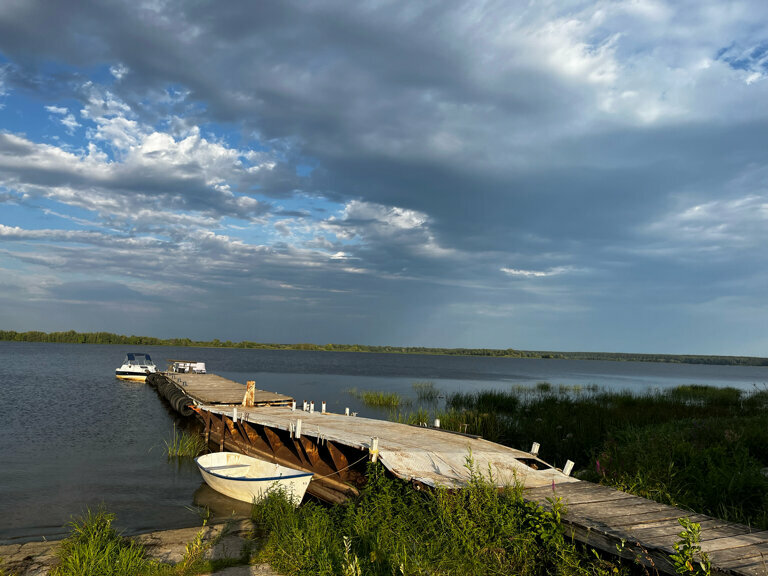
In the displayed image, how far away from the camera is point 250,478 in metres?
12.4

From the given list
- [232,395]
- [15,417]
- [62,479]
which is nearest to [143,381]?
[15,417]

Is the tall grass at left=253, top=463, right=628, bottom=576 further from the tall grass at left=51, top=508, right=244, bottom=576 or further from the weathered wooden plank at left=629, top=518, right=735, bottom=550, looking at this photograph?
the tall grass at left=51, top=508, right=244, bottom=576

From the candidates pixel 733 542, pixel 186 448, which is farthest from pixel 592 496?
pixel 186 448

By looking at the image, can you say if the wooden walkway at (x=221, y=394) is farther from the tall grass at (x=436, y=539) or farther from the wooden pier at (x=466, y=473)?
the tall grass at (x=436, y=539)

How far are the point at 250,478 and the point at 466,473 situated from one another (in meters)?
5.96

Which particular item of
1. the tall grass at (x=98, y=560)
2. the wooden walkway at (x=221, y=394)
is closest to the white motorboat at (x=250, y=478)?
the tall grass at (x=98, y=560)

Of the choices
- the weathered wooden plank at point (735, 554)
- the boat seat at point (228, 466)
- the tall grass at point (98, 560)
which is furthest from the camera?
the boat seat at point (228, 466)

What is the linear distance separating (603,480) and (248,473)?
985 centimetres

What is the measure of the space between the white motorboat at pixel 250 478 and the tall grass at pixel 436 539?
2008 millimetres

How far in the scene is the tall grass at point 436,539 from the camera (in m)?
6.67

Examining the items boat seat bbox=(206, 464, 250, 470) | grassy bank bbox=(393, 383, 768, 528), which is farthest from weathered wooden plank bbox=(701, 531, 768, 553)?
boat seat bbox=(206, 464, 250, 470)

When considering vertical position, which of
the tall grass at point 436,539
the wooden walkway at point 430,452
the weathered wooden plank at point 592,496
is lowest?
the tall grass at point 436,539

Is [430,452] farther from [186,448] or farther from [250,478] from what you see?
[186,448]

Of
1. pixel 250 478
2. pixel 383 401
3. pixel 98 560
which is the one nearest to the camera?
pixel 98 560
